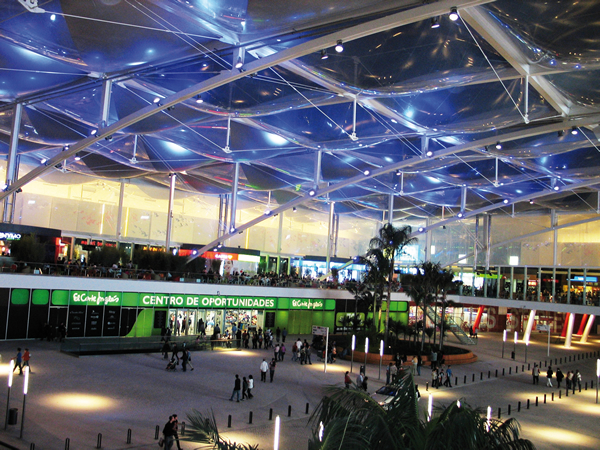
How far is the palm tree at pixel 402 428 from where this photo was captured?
5.76 m

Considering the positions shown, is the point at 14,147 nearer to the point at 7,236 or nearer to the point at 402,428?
the point at 7,236

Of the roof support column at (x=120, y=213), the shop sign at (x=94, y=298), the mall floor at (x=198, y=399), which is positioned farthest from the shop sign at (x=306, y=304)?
the roof support column at (x=120, y=213)

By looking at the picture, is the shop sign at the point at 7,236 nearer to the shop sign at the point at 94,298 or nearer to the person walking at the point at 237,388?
the shop sign at the point at 94,298

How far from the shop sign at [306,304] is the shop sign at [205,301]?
76.6 inches

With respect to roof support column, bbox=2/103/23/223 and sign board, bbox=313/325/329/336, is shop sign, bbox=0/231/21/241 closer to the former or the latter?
roof support column, bbox=2/103/23/223

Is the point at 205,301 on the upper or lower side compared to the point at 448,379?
upper

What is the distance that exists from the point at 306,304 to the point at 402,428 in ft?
119

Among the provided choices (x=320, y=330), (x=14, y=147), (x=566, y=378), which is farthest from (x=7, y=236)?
(x=566, y=378)

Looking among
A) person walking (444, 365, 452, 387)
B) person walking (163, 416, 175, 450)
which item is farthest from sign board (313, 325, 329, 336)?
person walking (163, 416, 175, 450)

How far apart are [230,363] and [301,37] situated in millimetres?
16598

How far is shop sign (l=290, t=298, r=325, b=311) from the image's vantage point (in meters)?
41.7

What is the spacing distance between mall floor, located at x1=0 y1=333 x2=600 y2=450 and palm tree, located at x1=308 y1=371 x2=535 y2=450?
7795 mm

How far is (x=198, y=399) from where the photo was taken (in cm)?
1847

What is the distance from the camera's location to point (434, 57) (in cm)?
1784
